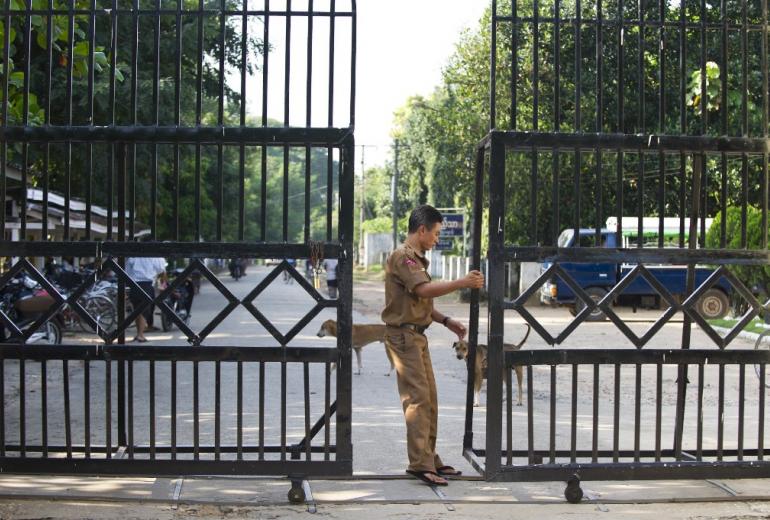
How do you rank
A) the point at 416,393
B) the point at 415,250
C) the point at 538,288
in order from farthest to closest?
the point at 415,250 < the point at 416,393 < the point at 538,288

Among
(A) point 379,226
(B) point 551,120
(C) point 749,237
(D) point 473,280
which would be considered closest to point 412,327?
(D) point 473,280

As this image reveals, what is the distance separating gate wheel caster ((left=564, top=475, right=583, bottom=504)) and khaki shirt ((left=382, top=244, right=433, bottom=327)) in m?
1.58

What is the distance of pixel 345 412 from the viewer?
280 inches

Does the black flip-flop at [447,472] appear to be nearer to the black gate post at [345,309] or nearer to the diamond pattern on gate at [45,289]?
the black gate post at [345,309]

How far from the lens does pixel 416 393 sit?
743cm

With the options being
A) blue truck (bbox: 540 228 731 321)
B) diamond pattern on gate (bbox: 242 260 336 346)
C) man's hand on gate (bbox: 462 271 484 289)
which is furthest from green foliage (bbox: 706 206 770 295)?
diamond pattern on gate (bbox: 242 260 336 346)

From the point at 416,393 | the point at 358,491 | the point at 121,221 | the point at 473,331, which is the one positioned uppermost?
the point at 121,221

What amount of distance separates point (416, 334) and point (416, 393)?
0.44 m

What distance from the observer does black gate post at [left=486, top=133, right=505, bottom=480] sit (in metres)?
7.10

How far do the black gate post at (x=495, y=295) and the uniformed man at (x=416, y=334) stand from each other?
0.36 m

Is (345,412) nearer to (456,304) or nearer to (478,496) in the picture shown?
(478,496)

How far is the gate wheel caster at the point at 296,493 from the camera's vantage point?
6.83m

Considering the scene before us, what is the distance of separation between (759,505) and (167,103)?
1890cm

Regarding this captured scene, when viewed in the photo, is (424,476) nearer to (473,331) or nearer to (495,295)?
(473,331)
